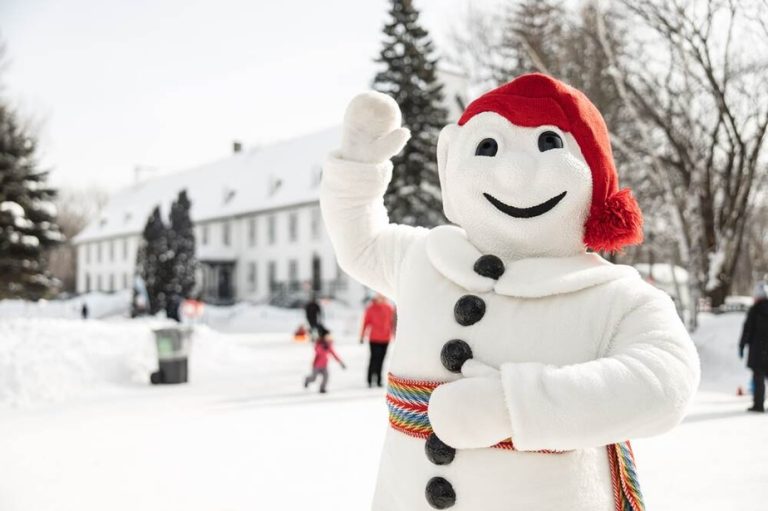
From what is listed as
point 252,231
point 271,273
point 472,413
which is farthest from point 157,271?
point 472,413

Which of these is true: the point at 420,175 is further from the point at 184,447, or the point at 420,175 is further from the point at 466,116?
the point at 466,116

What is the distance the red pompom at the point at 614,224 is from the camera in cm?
212

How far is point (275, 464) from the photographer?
625 centimetres

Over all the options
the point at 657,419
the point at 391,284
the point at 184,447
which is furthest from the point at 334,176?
the point at 184,447

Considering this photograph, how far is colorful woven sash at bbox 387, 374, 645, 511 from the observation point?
6.76ft

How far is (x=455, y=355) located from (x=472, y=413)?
217 millimetres

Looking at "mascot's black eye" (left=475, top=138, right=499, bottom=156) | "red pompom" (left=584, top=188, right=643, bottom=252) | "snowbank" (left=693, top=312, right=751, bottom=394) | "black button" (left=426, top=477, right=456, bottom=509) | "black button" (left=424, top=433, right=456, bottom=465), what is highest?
"mascot's black eye" (left=475, top=138, right=499, bottom=156)

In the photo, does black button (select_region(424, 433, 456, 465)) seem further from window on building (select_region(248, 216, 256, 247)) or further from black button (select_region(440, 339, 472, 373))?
window on building (select_region(248, 216, 256, 247))

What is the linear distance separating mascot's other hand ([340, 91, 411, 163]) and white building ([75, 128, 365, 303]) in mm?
32801

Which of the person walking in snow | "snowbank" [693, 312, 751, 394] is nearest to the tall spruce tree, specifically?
the person walking in snow

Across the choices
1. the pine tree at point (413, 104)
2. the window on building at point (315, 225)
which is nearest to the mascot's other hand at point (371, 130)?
the pine tree at point (413, 104)

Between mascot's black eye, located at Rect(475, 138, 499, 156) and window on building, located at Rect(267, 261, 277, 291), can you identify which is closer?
mascot's black eye, located at Rect(475, 138, 499, 156)

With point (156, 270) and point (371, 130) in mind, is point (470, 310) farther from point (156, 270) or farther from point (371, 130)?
point (156, 270)

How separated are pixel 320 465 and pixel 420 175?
2012 centimetres
